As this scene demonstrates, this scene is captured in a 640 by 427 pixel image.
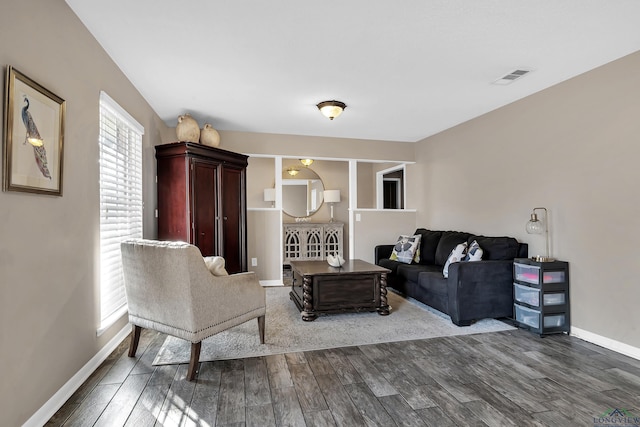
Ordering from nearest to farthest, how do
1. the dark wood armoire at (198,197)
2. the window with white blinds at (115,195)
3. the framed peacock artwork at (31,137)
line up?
the framed peacock artwork at (31,137) < the window with white blinds at (115,195) < the dark wood armoire at (198,197)

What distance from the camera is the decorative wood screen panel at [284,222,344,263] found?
6422mm

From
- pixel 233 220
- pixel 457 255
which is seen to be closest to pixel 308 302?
pixel 233 220

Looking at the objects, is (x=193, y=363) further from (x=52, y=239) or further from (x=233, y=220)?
(x=233, y=220)

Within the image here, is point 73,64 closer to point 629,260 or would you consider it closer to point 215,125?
point 215,125

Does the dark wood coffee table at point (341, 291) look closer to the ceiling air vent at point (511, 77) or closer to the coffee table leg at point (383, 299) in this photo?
the coffee table leg at point (383, 299)

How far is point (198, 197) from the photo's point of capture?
3.98 meters

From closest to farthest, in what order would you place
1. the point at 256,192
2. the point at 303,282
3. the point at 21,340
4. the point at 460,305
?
the point at 21,340 → the point at 460,305 → the point at 303,282 → the point at 256,192

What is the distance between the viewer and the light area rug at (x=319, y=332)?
9.04ft

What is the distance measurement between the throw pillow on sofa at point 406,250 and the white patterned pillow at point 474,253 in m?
1.11

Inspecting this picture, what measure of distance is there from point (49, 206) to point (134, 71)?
1.66m

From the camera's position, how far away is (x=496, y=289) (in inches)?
134

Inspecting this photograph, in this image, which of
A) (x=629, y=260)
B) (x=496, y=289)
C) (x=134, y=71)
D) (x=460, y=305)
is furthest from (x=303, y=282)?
(x=629, y=260)

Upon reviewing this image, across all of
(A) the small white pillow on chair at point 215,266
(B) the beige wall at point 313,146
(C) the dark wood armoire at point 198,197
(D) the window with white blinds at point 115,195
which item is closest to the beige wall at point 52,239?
(D) the window with white blinds at point 115,195

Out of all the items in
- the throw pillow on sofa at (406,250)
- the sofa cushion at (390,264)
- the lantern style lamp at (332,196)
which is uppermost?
the lantern style lamp at (332,196)
